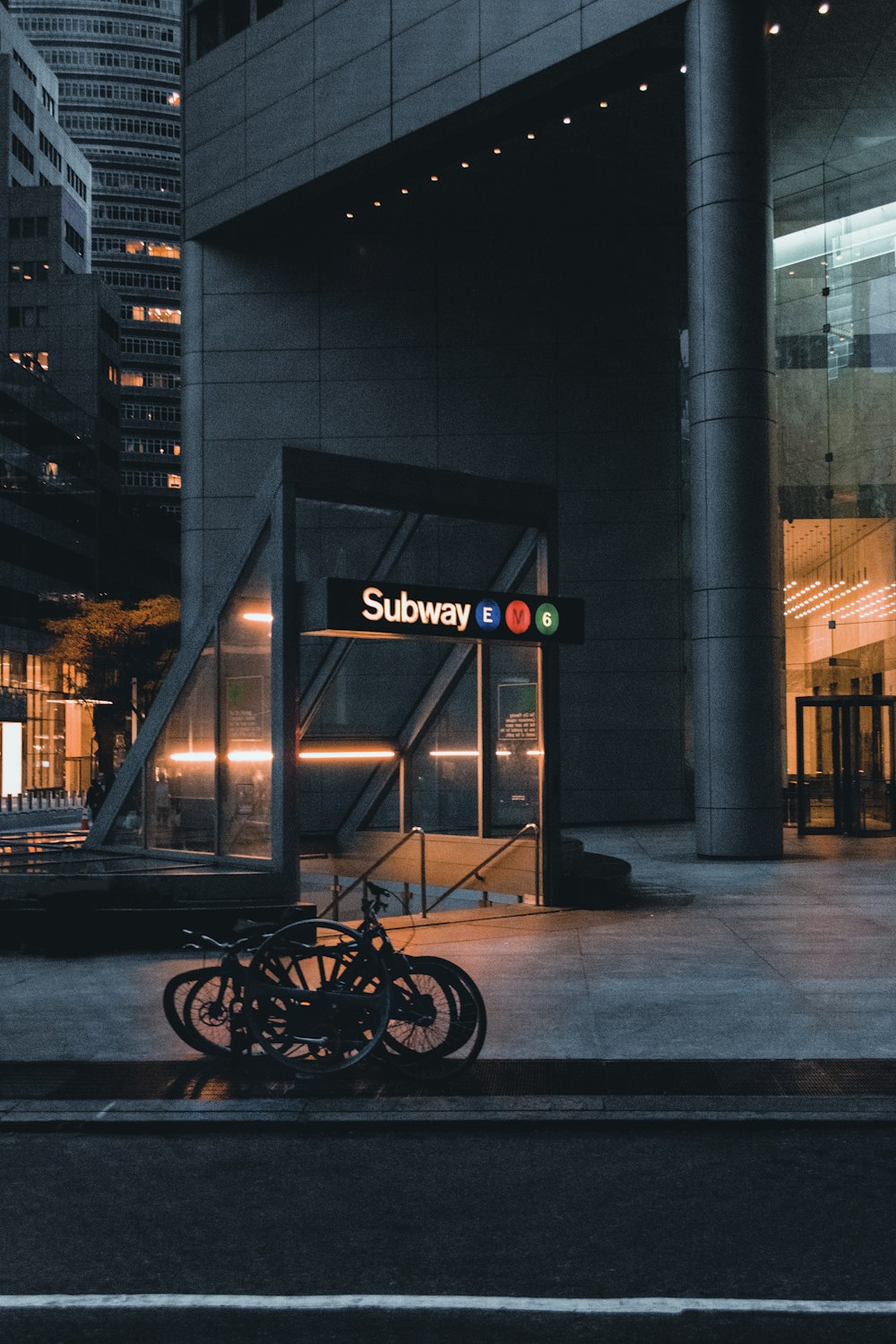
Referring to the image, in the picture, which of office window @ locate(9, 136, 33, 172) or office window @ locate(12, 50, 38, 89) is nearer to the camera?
office window @ locate(9, 136, 33, 172)

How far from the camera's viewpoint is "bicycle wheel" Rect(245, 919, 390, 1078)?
793cm

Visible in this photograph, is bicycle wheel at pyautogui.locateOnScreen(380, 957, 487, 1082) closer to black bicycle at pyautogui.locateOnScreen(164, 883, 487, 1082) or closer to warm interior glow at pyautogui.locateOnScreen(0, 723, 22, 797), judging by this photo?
black bicycle at pyautogui.locateOnScreen(164, 883, 487, 1082)

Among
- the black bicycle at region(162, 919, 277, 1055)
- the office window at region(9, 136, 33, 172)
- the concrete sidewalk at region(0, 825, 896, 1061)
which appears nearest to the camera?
the black bicycle at region(162, 919, 277, 1055)

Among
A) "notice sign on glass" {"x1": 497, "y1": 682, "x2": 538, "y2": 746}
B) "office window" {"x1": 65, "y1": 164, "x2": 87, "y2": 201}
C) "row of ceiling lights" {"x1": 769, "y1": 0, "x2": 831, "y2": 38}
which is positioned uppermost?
"office window" {"x1": 65, "y1": 164, "x2": 87, "y2": 201}

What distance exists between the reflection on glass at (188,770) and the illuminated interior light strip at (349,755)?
84.1 inches

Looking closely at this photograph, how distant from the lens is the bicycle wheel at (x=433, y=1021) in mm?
7969

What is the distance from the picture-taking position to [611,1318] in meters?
4.54

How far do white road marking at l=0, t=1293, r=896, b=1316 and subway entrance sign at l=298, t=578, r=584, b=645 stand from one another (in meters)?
8.77

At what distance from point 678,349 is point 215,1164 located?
94.6 feet

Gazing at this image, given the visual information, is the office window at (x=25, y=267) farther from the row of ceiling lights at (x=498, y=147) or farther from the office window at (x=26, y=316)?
the row of ceiling lights at (x=498, y=147)

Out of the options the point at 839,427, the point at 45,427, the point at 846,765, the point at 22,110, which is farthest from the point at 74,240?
the point at 846,765

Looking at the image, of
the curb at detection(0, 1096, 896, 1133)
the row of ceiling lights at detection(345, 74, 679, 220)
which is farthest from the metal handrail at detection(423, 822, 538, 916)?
the row of ceiling lights at detection(345, 74, 679, 220)

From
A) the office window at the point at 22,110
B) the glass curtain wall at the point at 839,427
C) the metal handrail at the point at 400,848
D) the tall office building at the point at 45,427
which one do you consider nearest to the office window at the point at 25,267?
the tall office building at the point at 45,427

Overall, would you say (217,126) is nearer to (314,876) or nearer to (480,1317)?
(314,876)
